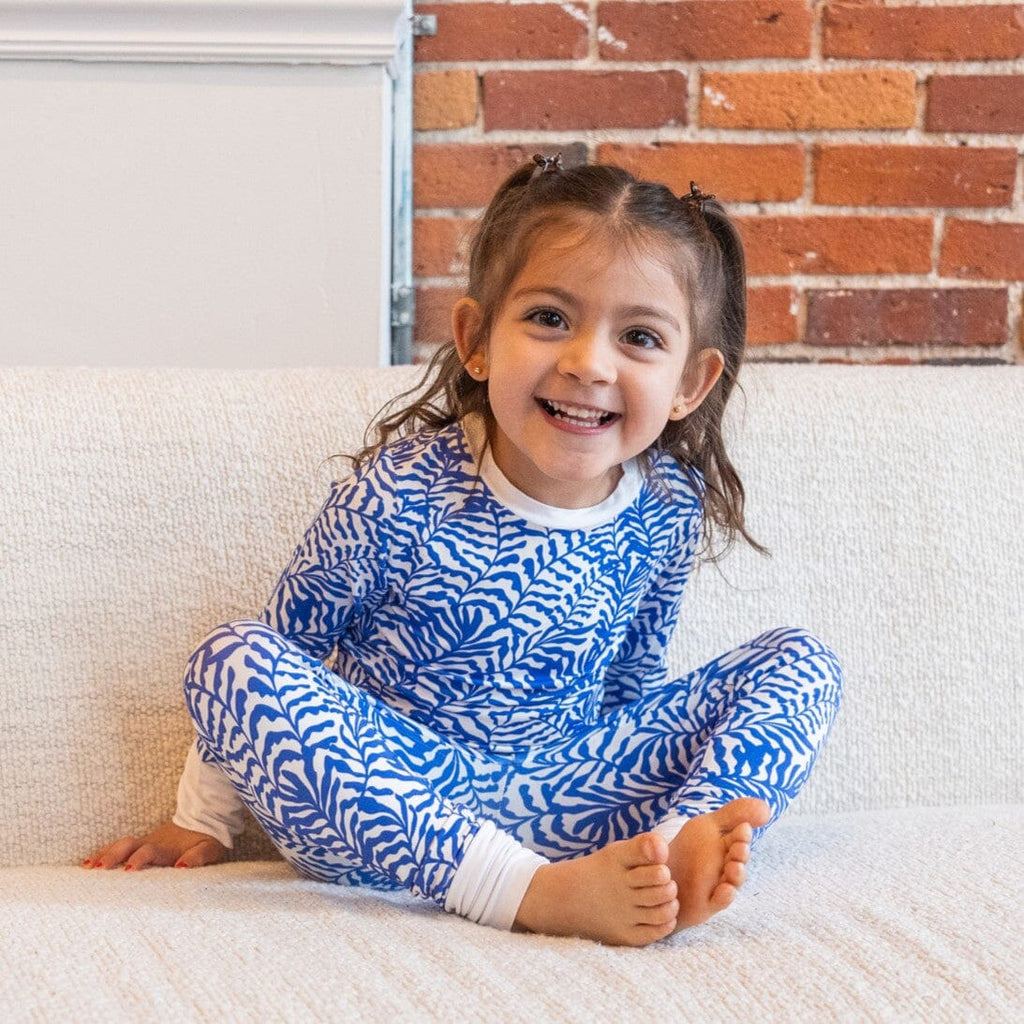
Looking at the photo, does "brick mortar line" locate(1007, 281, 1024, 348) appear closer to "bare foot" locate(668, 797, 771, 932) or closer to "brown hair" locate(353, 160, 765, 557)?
"brown hair" locate(353, 160, 765, 557)

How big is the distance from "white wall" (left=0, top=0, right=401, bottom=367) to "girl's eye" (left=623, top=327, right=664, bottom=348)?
22.4 inches

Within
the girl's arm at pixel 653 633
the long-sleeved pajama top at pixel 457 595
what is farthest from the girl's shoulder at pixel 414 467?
the girl's arm at pixel 653 633

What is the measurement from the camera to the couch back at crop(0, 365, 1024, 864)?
3.79ft

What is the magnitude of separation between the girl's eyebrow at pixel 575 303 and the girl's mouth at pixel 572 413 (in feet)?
0.25

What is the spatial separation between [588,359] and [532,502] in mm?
162

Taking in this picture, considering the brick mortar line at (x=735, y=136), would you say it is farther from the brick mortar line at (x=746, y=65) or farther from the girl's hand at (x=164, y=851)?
the girl's hand at (x=164, y=851)

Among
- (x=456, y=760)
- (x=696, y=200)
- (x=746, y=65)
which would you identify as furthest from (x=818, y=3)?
(x=456, y=760)

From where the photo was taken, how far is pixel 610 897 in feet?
2.95

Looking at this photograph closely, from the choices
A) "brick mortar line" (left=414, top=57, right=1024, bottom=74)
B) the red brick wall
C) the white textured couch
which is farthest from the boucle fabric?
"brick mortar line" (left=414, top=57, right=1024, bottom=74)

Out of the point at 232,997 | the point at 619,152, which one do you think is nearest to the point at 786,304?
the point at 619,152

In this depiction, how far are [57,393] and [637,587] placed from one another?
0.56m

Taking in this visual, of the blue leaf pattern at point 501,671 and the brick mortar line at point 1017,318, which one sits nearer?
the blue leaf pattern at point 501,671

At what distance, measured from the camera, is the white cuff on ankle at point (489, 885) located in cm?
93

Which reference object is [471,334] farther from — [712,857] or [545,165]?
[712,857]
